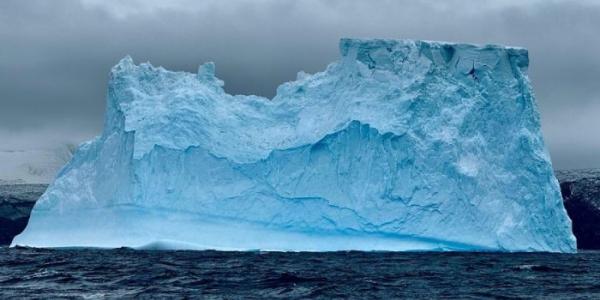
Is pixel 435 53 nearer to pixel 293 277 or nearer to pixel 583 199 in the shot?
pixel 293 277

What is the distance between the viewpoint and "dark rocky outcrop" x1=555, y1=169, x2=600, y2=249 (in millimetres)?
44156

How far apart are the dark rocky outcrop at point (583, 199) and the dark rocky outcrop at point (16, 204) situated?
78.3 ft

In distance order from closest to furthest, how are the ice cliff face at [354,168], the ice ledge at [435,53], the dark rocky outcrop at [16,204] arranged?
the ice cliff face at [354,168], the ice ledge at [435,53], the dark rocky outcrop at [16,204]

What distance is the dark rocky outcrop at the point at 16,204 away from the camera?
4881cm

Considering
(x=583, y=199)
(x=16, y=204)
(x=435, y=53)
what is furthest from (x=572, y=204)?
(x=16, y=204)

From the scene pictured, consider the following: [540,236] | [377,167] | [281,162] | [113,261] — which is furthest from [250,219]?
[540,236]

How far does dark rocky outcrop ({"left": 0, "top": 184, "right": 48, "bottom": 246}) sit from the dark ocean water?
23.4 meters

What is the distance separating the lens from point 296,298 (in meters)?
16.0

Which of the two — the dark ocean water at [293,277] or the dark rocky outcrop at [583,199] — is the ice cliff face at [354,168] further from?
the dark rocky outcrop at [583,199]

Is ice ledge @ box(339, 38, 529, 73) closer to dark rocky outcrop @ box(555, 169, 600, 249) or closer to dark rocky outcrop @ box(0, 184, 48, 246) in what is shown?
dark rocky outcrop @ box(555, 169, 600, 249)

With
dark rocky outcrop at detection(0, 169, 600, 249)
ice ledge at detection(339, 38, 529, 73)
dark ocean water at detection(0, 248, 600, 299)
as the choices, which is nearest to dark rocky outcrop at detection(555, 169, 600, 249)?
dark rocky outcrop at detection(0, 169, 600, 249)

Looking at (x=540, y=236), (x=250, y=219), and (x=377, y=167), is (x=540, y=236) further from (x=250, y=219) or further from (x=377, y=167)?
(x=250, y=219)

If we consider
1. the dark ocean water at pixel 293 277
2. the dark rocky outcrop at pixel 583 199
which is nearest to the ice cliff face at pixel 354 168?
the dark ocean water at pixel 293 277

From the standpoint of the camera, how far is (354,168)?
95.5ft
